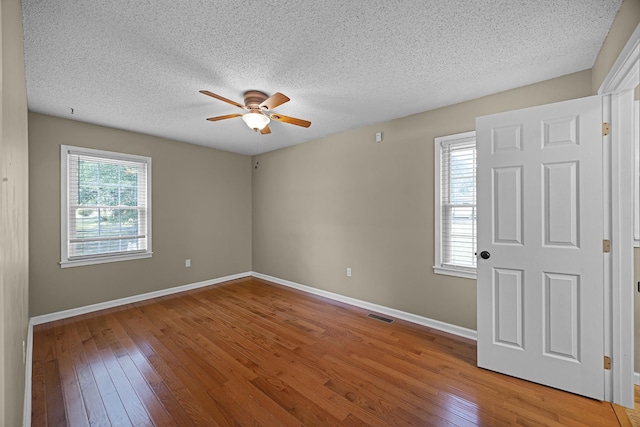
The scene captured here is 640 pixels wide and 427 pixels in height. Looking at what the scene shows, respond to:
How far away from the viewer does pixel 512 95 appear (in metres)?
2.65

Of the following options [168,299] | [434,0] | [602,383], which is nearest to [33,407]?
[168,299]

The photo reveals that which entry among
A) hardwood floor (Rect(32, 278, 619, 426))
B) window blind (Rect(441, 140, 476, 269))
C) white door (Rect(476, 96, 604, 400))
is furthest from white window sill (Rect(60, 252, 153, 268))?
white door (Rect(476, 96, 604, 400))

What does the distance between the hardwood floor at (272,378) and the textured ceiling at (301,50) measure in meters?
2.50

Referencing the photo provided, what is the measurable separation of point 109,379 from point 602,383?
366cm

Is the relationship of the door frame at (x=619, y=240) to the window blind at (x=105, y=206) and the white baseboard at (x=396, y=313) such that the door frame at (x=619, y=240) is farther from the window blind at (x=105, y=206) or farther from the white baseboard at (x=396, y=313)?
the window blind at (x=105, y=206)

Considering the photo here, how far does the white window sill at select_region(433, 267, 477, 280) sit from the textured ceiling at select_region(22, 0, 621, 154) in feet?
5.97

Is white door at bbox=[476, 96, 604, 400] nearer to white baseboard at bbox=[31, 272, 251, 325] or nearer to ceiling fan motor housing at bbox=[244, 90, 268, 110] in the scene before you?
ceiling fan motor housing at bbox=[244, 90, 268, 110]

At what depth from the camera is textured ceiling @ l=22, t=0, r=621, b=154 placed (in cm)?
164

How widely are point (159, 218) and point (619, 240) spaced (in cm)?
515

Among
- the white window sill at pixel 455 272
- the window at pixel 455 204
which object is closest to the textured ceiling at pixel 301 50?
the window at pixel 455 204

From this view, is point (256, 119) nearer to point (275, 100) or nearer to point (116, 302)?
point (275, 100)

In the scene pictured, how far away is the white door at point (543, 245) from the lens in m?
1.94

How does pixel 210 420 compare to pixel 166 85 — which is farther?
pixel 166 85

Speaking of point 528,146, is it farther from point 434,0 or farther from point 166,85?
point 166,85
